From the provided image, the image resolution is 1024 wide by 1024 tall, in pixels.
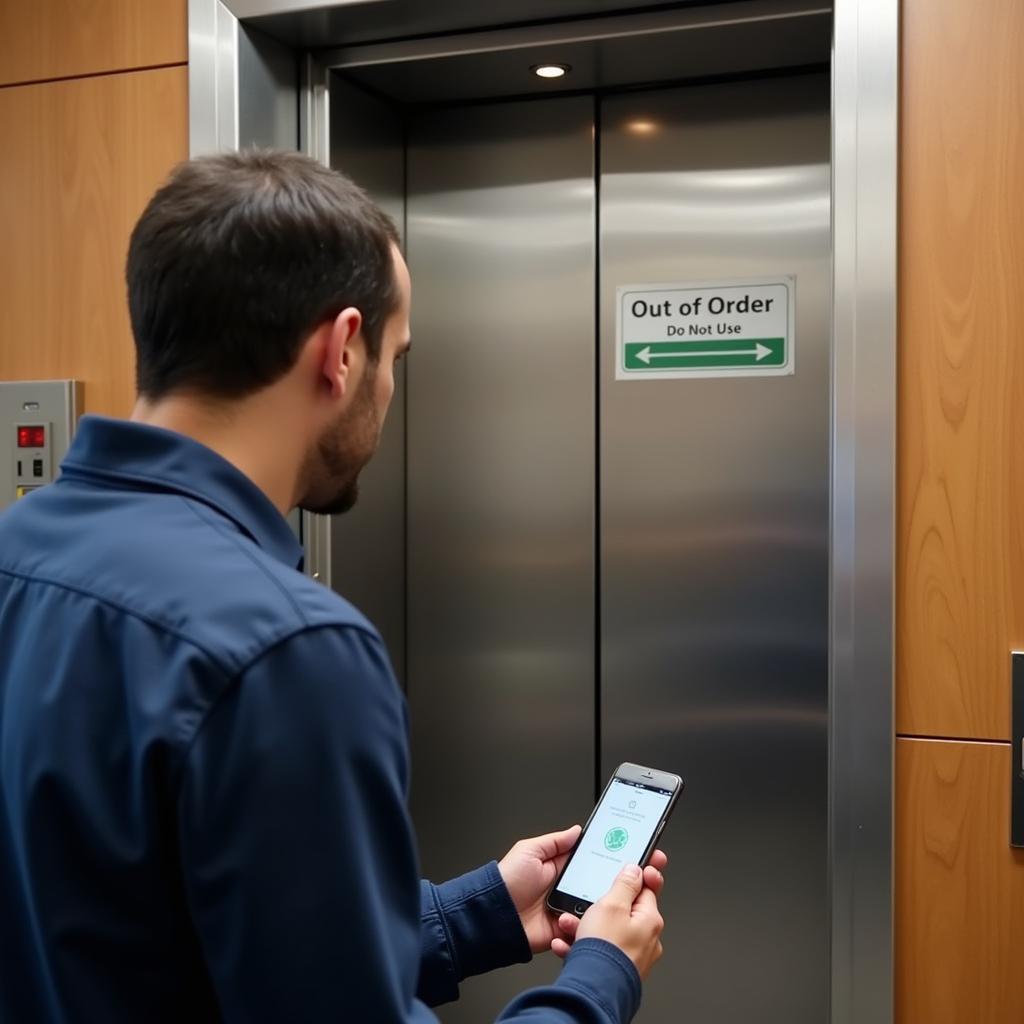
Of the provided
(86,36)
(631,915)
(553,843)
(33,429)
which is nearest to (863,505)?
(553,843)

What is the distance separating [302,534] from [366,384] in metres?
1.47

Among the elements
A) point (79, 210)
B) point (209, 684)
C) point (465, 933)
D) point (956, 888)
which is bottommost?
point (956, 888)

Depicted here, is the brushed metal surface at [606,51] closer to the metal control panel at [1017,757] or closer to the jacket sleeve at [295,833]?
the metal control panel at [1017,757]

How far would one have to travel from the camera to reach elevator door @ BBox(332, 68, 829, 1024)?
2545 millimetres

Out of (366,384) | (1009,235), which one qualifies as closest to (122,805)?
(366,384)

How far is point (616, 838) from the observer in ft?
5.57

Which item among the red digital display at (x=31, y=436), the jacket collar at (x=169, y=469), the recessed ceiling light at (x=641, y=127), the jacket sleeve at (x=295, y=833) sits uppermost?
the recessed ceiling light at (x=641, y=127)

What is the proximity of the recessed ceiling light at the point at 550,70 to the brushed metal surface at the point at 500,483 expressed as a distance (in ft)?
0.42

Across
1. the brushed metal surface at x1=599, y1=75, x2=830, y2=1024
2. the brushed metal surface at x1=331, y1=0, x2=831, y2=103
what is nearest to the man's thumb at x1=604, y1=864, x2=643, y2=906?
the brushed metal surface at x1=599, y1=75, x2=830, y2=1024

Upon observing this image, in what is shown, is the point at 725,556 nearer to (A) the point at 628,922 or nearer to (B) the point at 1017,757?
(B) the point at 1017,757

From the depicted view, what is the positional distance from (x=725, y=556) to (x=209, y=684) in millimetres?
1826

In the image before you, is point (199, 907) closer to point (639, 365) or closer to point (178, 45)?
point (639, 365)

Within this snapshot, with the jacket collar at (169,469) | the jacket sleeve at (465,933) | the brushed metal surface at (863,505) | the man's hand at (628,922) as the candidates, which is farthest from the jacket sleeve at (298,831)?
the brushed metal surface at (863,505)

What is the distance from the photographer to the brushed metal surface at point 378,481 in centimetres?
267
